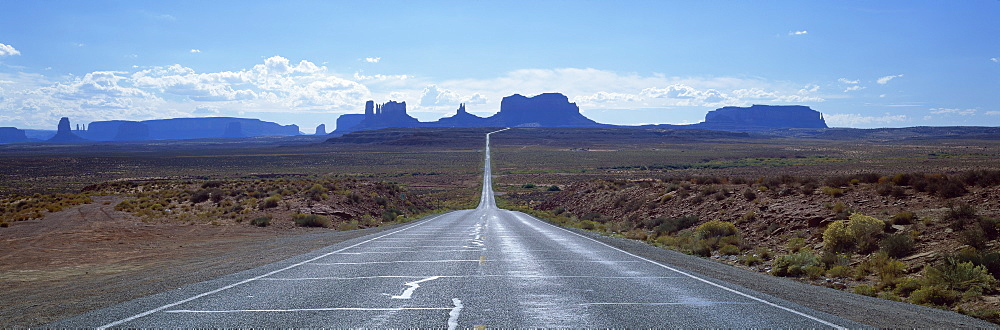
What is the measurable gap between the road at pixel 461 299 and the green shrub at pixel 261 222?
16101mm

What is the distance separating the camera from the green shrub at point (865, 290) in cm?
1046

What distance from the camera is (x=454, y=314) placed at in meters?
7.23

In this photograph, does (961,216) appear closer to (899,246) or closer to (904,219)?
(904,219)

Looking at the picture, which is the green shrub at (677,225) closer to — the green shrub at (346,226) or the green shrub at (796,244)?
the green shrub at (796,244)

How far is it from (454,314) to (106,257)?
14.9m

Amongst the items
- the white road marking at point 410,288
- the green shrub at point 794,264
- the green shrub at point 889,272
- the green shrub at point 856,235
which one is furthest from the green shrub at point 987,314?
the white road marking at point 410,288

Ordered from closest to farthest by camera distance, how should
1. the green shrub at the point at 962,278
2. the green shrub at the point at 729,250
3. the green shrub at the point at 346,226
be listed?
the green shrub at the point at 962,278
the green shrub at the point at 729,250
the green shrub at the point at 346,226

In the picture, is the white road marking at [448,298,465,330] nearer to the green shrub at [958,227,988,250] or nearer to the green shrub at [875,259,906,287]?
the green shrub at [875,259,906,287]

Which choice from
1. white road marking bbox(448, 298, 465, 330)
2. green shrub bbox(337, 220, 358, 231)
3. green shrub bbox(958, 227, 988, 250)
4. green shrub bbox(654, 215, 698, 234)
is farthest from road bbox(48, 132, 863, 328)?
green shrub bbox(337, 220, 358, 231)

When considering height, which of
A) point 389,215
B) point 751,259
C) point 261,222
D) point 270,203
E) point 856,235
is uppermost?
point 856,235

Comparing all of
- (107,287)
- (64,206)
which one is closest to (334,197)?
(64,206)

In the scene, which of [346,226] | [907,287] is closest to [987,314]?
[907,287]

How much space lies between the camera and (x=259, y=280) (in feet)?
→ 33.0

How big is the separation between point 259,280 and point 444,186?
70.0 meters
